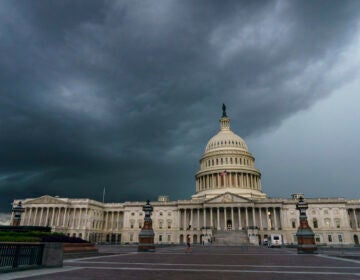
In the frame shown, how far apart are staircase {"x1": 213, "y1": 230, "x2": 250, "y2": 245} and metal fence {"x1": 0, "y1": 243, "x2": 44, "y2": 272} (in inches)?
2732

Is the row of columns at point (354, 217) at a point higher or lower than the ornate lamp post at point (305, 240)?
higher

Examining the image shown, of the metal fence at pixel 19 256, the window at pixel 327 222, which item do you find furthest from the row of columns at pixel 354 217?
the metal fence at pixel 19 256

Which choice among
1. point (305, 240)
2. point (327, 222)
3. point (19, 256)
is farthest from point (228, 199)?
point (19, 256)

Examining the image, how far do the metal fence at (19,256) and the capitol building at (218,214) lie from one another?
2766 inches

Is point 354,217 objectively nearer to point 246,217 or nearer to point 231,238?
point 246,217

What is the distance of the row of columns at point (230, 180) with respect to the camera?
112281 mm

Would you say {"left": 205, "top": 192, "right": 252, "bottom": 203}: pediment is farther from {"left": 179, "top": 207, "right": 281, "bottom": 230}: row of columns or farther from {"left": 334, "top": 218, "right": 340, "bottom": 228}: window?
{"left": 334, "top": 218, "right": 340, "bottom": 228}: window

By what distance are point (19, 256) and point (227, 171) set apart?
10137 cm

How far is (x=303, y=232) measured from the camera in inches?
1678

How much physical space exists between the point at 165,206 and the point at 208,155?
29047 mm

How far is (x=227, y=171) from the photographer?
112750mm

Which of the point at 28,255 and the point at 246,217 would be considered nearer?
the point at 28,255

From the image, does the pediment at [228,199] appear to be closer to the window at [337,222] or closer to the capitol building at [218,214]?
the capitol building at [218,214]

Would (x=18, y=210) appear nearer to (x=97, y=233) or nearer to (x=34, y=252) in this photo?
(x=34, y=252)
